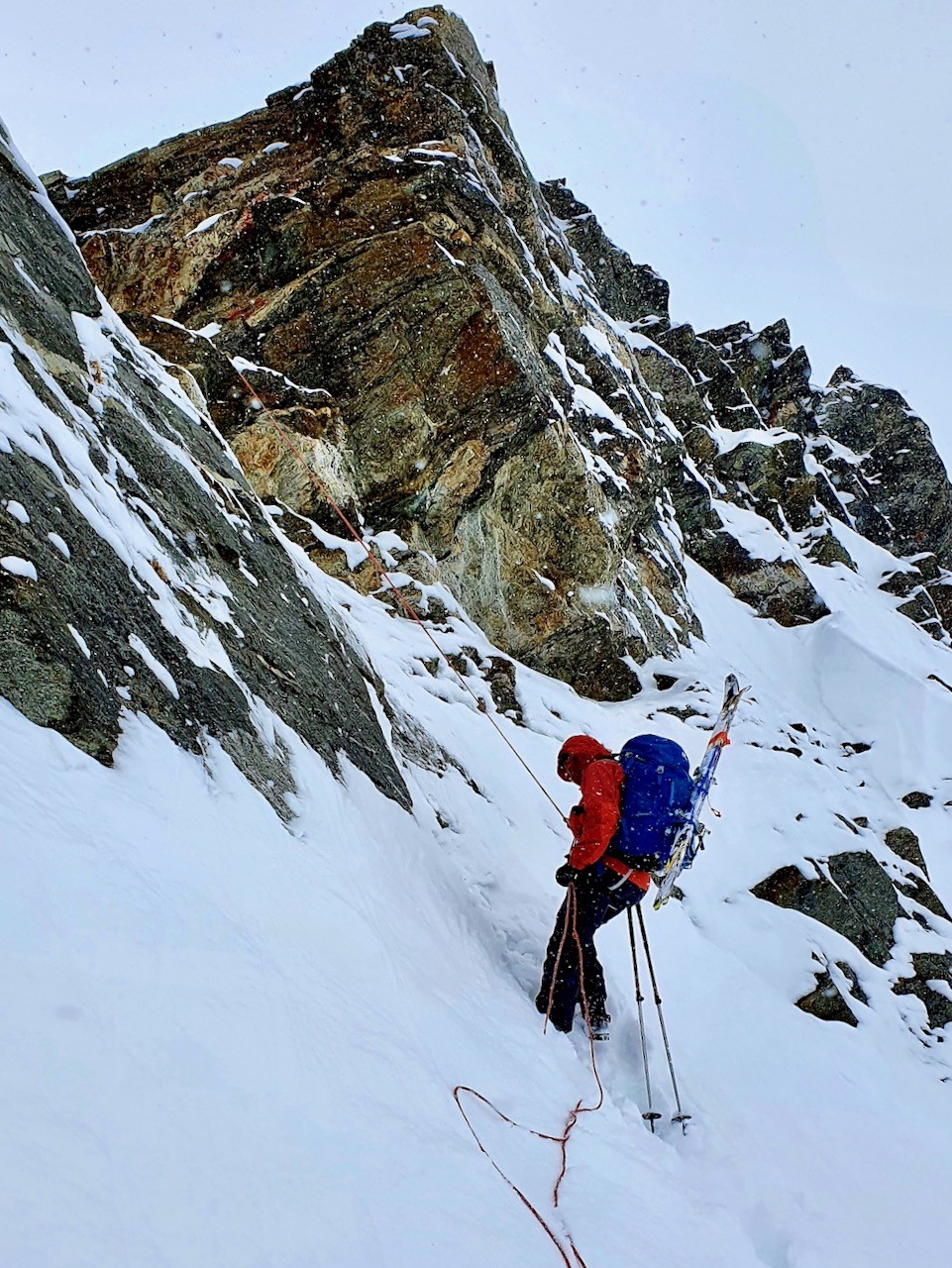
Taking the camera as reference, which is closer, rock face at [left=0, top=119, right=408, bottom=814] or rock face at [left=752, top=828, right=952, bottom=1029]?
rock face at [left=0, top=119, right=408, bottom=814]

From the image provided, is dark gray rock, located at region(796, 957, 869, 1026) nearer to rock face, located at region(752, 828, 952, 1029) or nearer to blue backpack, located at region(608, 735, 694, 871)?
rock face, located at region(752, 828, 952, 1029)

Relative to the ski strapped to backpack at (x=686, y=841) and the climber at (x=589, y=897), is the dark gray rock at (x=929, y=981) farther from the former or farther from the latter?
the climber at (x=589, y=897)

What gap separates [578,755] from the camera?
541cm

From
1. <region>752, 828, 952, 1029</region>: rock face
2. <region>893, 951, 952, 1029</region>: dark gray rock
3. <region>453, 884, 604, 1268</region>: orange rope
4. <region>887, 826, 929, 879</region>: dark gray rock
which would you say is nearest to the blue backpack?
<region>453, 884, 604, 1268</region>: orange rope

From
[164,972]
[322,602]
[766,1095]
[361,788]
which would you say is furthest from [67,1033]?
[322,602]

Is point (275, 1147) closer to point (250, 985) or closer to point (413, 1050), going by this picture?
point (250, 985)

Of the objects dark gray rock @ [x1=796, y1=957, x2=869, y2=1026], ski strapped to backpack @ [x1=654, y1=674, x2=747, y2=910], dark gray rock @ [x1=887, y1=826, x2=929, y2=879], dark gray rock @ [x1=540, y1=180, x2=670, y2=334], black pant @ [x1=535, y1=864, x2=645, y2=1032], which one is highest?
dark gray rock @ [x1=540, y1=180, x2=670, y2=334]

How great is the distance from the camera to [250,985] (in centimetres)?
257

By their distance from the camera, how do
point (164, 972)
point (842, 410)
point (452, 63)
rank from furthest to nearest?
1. point (842, 410)
2. point (452, 63)
3. point (164, 972)

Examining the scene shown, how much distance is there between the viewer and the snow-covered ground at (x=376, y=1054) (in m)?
1.73

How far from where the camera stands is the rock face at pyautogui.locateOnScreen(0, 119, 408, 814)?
321cm

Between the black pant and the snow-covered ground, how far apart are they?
178 mm

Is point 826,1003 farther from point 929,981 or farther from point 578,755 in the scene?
point 578,755

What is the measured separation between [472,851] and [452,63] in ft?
58.7
